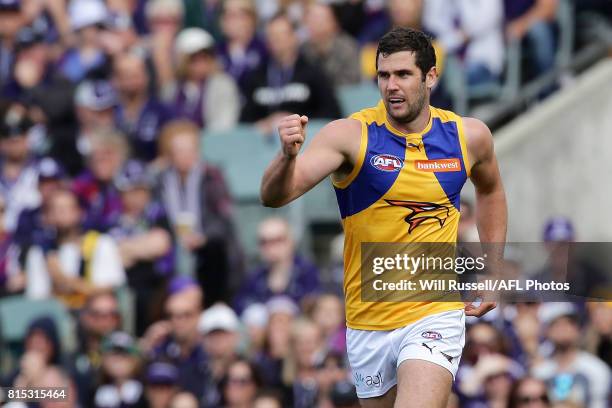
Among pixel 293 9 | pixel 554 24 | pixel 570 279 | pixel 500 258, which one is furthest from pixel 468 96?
pixel 500 258

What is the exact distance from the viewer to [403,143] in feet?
27.0

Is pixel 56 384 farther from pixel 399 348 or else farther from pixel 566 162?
pixel 566 162

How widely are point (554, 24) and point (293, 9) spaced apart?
2.79m

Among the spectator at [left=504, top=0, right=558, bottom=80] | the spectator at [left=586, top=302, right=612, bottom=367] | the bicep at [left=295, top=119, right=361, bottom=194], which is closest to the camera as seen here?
the bicep at [left=295, top=119, right=361, bottom=194]

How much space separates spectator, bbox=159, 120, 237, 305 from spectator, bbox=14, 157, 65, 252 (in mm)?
1074

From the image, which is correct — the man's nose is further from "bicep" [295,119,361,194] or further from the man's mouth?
"bicep" [295,119,361,194]

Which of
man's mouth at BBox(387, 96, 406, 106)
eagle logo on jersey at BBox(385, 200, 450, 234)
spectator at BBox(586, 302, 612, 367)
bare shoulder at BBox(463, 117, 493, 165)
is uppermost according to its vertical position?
man's mouth at BBox(387, 96, 406, 106)

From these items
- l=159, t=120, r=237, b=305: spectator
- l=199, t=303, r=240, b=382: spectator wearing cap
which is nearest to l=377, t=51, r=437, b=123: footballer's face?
l=199, t=303, r=240, b=382: spectator wearing cap

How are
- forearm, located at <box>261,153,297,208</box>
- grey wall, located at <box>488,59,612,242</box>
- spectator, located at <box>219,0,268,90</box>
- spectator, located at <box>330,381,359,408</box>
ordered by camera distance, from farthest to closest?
spectator, located at <box>219,0,268,90</box> < grey wall, located at <box>488,59,612,242</box> < spectator, located at <box>330,381,359,408</box> < forearm, located at <box>261,153,297,208</box>

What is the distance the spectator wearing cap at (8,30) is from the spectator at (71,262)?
8.88ft

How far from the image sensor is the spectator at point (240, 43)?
49.9 feet

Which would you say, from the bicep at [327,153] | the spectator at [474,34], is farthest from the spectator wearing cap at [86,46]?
the bicep at [327,153]

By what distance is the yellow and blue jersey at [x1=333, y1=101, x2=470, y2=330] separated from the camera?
8164 millimetres

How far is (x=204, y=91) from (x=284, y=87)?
1.01 meters
